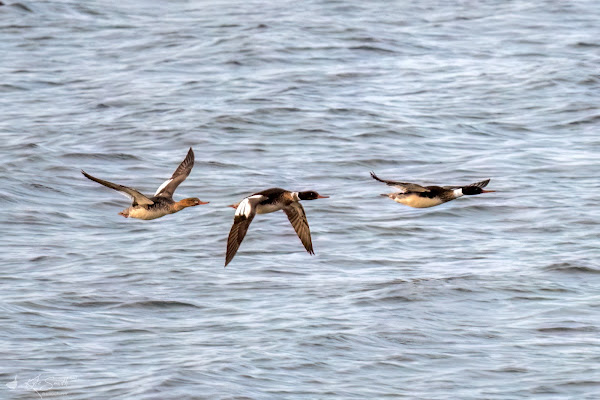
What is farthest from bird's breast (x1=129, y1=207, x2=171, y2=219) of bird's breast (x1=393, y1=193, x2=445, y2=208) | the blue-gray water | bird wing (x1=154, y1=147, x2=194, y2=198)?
bird's breast (x1=393, y1=193, x2=445, y2=208)

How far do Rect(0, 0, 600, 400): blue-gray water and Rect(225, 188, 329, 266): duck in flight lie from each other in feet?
6.08

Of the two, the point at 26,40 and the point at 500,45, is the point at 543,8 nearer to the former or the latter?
the point at 500,45

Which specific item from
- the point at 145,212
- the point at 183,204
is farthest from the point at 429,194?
the point at 145,212

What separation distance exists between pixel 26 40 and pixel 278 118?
1061cm

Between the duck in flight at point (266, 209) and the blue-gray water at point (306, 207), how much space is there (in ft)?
6.08

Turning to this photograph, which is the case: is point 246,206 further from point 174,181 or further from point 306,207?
point 306,207

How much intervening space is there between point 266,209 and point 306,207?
26.0 feet

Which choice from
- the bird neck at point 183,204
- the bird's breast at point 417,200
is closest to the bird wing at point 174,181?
the bird neck at point 183,204

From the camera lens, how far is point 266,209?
12484mm

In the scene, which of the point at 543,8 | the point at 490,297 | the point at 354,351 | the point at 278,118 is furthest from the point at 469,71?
the point at 354,351

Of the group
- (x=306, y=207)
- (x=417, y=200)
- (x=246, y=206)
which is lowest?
(x=306, y=207)

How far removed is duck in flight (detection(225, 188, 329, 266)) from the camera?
39.2ft

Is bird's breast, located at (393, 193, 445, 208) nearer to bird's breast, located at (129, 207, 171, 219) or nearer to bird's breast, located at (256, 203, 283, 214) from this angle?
bird's breast, located at (256, 203, 283, 214)

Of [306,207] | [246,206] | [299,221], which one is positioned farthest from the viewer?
[306,207]
